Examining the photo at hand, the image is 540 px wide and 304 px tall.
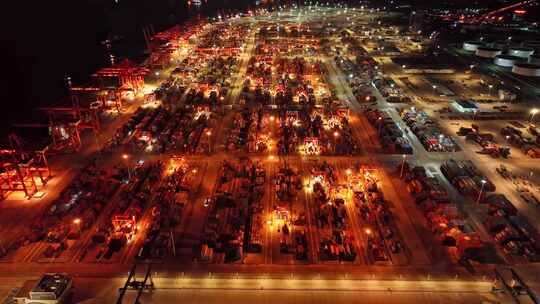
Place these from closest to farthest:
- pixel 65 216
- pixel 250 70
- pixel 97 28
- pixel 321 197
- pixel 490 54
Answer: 1. pixel 65 216
2. pixel 321 197
3. pixel 250 70
4. pixel 490 54
5. pixel 97 28

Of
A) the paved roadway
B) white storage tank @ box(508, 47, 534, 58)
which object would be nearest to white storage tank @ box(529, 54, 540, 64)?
white storage tank @ box(508, 47, 534, 58)

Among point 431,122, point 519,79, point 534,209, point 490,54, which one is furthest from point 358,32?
point 534,209

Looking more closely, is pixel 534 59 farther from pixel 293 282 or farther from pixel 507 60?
pixel 293 282

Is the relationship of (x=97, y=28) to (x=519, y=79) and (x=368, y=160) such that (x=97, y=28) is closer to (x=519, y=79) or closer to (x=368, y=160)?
(x=368, y=160)

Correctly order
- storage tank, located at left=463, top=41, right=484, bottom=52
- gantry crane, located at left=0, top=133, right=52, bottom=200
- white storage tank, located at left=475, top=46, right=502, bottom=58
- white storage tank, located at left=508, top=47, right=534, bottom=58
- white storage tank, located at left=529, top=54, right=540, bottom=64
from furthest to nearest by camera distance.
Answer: storage tank, located at left=463, top=41, right=484, bottom=52, white storage tank, located at left=475, top=46, right=502, bottom=58, white storage tank, located at left=508, top=47, right=534, bottom=58, white storage tank, located at left=529, top=54, right=540, bottom=64, gantry crane, located at left=0, top=133, right=52, bottom=200

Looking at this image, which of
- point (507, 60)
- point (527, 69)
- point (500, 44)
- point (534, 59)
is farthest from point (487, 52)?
point (527, 69)

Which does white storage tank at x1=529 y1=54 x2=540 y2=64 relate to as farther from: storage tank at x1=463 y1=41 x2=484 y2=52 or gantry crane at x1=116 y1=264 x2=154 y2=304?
gantry crane at x1=116 y1=264 x2=154 y2=304
